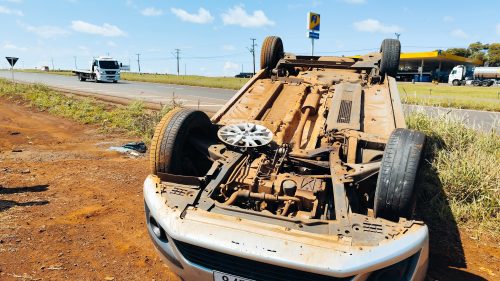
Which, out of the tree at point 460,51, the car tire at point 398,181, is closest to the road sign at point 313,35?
the car tire at point 398,181

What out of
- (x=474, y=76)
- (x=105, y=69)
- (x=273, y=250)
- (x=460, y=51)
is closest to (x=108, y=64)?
(x=105, y=69)

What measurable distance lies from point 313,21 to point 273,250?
1875cm

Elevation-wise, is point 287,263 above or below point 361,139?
below

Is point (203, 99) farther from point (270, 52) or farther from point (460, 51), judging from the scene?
point (460, 51)

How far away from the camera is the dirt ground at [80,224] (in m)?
3.25

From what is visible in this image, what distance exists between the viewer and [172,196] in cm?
298

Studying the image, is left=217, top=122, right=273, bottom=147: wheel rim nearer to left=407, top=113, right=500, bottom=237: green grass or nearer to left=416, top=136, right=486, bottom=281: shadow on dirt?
left=416, top=136, right=486, bottom=281: shadow on dirt

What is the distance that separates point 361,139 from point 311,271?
1.95 meters

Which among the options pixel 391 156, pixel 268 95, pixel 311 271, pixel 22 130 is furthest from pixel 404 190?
pixel 22 130

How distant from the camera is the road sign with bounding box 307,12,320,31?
63.4ft

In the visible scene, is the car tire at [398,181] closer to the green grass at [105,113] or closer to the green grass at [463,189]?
the green grass at [463,189]

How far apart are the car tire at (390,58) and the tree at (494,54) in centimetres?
7053

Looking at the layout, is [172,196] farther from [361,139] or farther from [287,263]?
[361,139]

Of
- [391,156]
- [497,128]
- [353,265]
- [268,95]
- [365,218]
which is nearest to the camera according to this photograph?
[353,265]
